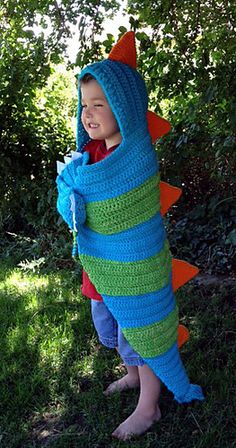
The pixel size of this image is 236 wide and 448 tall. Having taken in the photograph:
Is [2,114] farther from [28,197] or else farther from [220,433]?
[220,433]

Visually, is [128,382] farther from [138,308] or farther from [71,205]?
[71,205]

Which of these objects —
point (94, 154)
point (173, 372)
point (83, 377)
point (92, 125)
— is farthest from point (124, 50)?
point (83, 377)

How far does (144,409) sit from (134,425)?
8cm

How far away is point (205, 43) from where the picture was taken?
3193mm

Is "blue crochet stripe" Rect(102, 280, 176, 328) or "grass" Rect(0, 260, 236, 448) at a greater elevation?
"blue crochet stripe" Rect(102, 280, 176, 328)

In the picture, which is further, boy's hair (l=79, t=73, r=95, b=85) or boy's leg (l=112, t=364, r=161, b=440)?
boy's leg (l=112, t=364, r=161, b=440)

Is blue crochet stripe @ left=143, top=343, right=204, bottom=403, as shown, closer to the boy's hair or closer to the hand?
the hand

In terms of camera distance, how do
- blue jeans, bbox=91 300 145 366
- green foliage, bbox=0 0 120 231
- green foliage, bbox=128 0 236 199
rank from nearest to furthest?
1. blue jeans, bbox=91 300 145 366
2. green foliage, bbox=128 0 236 199
3. green foliage, bbox=0 0 120 231

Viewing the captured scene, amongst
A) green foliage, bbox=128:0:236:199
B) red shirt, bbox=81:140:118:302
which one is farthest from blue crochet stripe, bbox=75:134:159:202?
green foliage, bbox=128:0:236:199

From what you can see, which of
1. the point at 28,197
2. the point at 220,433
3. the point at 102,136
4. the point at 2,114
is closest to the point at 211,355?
the point at 220,433

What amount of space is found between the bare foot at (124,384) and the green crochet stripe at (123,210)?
34.8 inches

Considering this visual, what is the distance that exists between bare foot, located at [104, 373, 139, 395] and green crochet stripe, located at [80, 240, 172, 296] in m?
0.65

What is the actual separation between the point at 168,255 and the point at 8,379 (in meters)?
1.16

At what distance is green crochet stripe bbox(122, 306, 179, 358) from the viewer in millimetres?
2103
